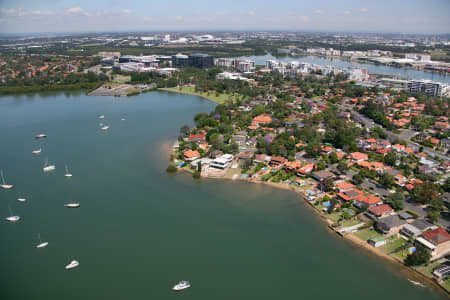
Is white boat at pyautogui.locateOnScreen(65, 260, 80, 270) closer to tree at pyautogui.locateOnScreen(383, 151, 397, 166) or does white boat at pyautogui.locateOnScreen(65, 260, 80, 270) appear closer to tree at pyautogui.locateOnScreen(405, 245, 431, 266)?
tree at pyautogui.locateOnScreen(405, 245, 431, 266)

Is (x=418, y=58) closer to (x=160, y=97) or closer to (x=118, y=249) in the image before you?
(x=160, y=97)

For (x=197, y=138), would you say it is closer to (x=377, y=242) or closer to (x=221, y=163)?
(x=221, y=163)

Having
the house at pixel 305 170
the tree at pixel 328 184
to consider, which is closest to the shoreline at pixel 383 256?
the tree at pixel 328 184

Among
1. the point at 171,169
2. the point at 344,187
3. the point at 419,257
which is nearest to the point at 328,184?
the point at 344,187

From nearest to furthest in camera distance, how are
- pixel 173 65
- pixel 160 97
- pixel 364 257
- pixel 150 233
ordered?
pixel 364 257 → pixel 150 233 → pixel 160 97 → pixel 173 65

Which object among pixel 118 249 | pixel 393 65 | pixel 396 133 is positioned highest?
pixel 393 65

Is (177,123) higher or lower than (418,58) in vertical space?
lower

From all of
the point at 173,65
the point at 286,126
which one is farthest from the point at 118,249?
the point at 173,65
